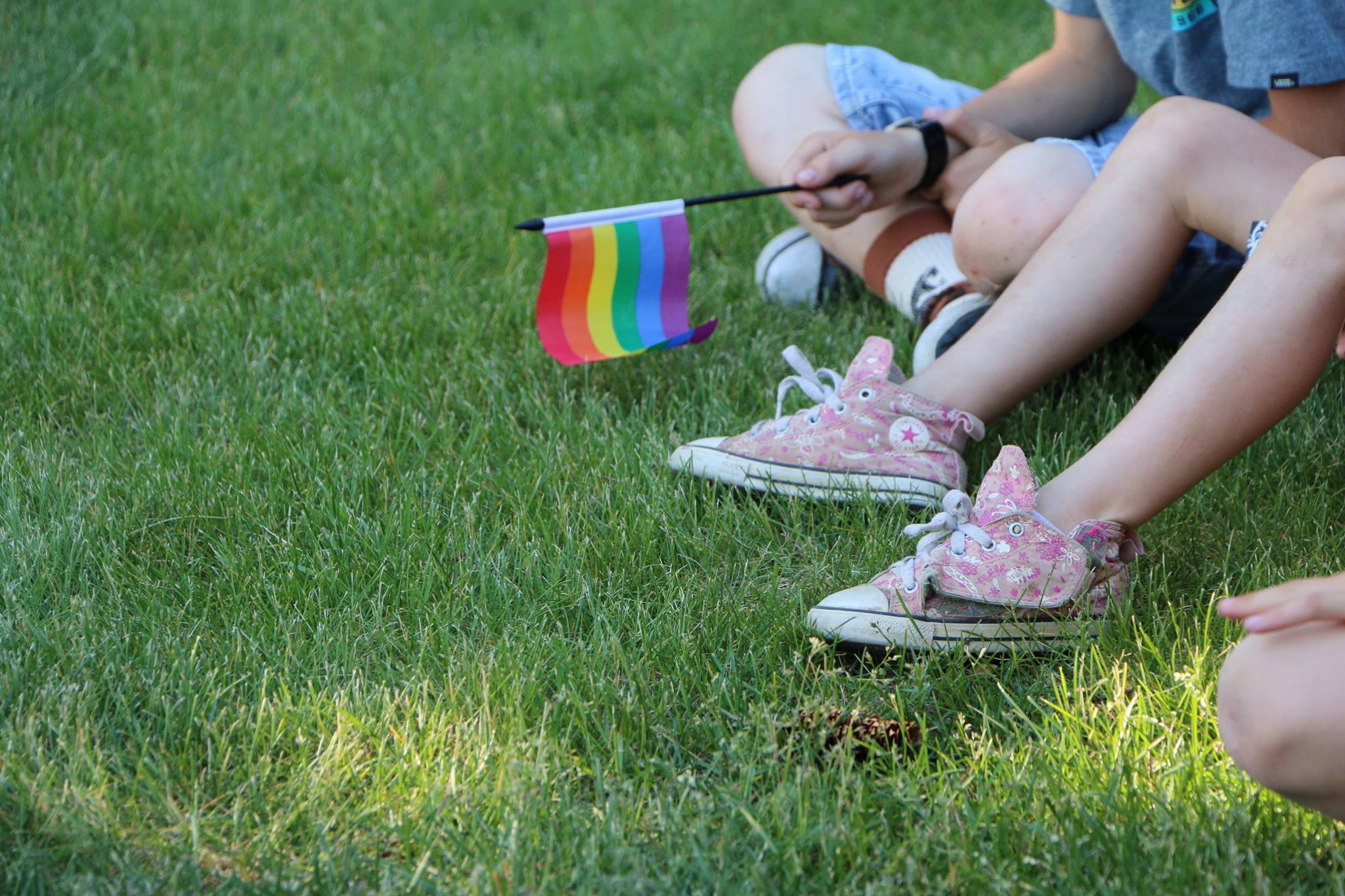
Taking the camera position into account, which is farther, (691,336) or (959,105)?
(959,105)

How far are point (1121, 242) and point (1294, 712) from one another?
2.76 feet

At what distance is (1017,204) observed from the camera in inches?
72.4

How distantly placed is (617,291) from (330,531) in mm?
618

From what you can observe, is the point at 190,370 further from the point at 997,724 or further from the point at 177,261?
the point at 997,724

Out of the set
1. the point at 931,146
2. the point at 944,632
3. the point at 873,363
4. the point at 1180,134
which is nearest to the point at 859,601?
the point at 944,632

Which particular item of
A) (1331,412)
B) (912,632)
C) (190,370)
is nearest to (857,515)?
(912,632)

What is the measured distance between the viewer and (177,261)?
2.51 metres

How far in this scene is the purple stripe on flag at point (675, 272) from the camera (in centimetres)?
196

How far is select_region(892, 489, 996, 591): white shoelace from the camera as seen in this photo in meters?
1.39

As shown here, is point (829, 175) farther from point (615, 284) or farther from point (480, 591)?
point (480, 591)

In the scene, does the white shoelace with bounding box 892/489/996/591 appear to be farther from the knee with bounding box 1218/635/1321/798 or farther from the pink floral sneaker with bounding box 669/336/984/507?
the knee with bounding box 1218/635/1321/798

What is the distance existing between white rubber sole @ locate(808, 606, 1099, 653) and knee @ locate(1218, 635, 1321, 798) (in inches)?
13.4

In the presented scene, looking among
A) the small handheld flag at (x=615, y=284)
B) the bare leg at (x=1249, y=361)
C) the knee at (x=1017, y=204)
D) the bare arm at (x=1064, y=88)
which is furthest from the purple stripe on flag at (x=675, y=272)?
the bare leg at (x=1249, y=361)

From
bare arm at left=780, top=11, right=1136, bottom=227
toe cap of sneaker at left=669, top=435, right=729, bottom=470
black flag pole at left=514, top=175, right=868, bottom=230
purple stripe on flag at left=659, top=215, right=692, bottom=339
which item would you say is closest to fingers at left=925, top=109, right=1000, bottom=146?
bare arm at left=780, top=11, right=1136, bottom=227
